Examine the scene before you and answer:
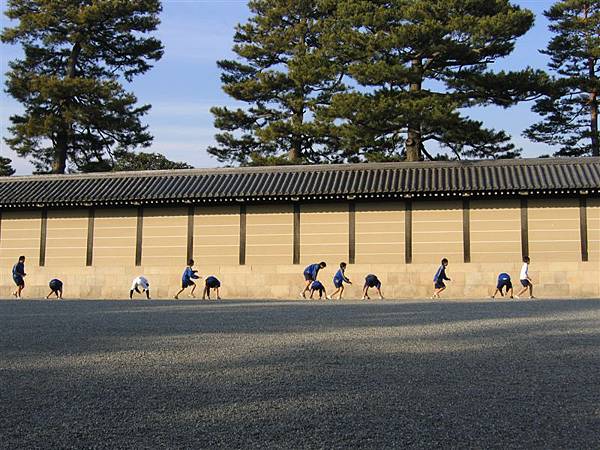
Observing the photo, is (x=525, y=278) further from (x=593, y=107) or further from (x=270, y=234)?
(x=593, y=107)

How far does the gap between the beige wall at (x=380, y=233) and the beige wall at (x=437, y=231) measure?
1.50 ft

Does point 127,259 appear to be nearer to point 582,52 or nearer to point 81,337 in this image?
point 81,337

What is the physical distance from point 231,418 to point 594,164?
19.3m

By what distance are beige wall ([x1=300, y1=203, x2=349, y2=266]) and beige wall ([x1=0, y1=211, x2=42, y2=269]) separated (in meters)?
9.17

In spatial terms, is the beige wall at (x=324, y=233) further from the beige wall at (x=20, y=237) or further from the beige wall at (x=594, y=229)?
the beige wall at (x=20, y=237)

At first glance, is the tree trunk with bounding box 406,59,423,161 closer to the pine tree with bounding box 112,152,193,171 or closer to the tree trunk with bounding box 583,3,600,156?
the tree trunk with bounding box 583,3,600,156

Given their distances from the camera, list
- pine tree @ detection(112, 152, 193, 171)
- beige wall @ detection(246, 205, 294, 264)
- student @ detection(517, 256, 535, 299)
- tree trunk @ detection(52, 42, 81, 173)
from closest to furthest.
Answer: student @ detection(517, 256, 535, 299), beige wall @ detection(246, 205, 294, 264), tree trunk @ detection(52, 42, 81, 173), pine tree @ detection(112, 152, 193, 171)

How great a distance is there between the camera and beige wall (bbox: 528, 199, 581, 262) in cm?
1961

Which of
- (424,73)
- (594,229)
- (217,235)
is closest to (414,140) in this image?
(424,73)

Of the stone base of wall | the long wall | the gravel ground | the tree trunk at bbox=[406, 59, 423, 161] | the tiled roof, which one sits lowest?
the gravel ground

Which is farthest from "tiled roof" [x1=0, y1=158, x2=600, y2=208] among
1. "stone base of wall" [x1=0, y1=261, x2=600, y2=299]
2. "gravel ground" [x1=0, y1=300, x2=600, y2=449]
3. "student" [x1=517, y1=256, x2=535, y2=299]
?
"gravel ground" [x1=0, y1=300, x2=600, y2=449]

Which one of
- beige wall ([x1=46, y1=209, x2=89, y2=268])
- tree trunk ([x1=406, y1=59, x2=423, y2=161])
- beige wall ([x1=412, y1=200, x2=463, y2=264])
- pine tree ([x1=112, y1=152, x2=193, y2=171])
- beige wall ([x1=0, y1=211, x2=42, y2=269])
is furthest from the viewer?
pine tree ([x1=112, y1=152, x2=193, y2=171])

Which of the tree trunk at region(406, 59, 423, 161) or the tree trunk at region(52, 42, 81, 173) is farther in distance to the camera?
the tree trunk at region(52, 42, 81, 173)

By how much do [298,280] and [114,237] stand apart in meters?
6.39
